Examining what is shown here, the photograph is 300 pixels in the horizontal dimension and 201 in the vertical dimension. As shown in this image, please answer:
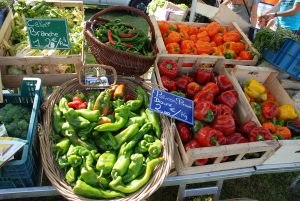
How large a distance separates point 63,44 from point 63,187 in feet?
4.65

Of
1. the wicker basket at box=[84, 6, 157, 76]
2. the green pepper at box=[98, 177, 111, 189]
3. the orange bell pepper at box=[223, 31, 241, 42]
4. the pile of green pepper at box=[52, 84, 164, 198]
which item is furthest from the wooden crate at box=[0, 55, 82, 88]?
the orange bell pepper at box=[223, 31, 241, 42]

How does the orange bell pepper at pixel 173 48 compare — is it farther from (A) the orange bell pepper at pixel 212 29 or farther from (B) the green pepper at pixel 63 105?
(B) the green pepper at pixel 63 105

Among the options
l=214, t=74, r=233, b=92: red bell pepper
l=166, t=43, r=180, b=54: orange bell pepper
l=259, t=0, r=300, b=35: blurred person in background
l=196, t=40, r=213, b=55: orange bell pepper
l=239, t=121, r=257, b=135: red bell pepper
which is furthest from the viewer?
l=259, t=0, r=300, b=35: blurred person in background

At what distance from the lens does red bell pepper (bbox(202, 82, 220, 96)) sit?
2.75 m

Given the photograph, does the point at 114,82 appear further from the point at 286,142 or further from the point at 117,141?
the point at 286,142

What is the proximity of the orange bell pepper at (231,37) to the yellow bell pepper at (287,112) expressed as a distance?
1266mm

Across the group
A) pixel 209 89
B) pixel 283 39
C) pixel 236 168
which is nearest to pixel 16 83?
pixel 209 89

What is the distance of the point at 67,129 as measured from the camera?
2240 mm

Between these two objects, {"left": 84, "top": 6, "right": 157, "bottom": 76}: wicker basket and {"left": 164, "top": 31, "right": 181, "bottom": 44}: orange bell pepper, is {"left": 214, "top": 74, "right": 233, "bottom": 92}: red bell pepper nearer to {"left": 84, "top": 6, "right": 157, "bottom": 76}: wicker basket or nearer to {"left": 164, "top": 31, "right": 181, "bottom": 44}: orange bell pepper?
{"left": 84, "top": 6, "right": 157, "bottom": 76}: wicker basket

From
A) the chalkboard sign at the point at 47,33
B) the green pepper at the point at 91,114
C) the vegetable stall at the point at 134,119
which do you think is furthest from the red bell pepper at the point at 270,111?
the chalkboard sign at the point at 47,33

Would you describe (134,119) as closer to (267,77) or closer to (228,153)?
(228,153)

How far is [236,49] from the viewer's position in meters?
3.59

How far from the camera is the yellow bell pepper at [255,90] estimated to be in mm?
3018

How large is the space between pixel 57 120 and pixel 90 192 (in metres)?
0.71
